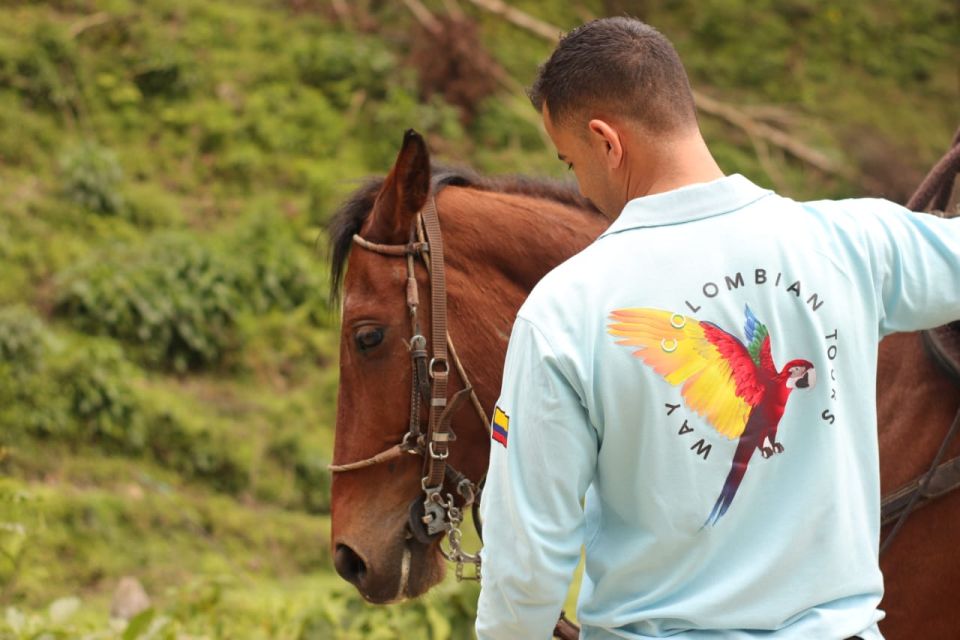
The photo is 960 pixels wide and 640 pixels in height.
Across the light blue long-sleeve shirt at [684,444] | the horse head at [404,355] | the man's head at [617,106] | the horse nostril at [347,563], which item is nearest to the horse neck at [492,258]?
the horse head at [404,355]

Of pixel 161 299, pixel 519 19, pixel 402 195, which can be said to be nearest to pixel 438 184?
pixel 402 195

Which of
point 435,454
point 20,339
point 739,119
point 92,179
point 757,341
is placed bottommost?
point 20,339

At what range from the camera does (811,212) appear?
1.89 m

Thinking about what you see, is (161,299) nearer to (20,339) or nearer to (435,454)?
(20,339)

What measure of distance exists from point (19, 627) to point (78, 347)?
3210 millimetres

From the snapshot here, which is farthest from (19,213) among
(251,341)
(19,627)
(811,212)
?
(811,212)

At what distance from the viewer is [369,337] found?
262 centimetres

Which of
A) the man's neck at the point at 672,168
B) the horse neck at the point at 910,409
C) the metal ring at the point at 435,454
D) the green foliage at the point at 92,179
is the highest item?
the man's neck at the point at 672,168

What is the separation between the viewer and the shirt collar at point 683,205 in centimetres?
177

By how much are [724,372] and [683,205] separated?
295 mm

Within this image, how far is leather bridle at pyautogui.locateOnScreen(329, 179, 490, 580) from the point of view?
8.42 feet

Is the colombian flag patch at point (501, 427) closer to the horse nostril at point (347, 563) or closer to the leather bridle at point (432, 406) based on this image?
the leather bridle at point (432, 406)

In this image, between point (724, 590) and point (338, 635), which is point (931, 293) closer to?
point (724, 590)

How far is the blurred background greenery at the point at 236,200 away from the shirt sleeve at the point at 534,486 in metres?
2.06
